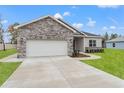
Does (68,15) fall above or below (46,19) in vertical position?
above

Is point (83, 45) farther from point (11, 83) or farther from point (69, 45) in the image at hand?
point (11, 83)

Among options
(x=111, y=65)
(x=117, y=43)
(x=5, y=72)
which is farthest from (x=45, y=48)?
(x=117, y=43)

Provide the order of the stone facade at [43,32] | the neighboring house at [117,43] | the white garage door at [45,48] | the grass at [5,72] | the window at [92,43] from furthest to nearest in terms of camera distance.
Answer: the neighboring house at [117,43], the window at [92,43], the white garage door at [45,48], the stone facade at [43,32], the grass at [5,72]

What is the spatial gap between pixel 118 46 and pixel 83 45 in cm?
1742

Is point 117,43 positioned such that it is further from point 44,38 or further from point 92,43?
point 44,38

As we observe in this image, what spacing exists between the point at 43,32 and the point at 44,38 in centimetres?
62

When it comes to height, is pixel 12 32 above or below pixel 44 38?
above

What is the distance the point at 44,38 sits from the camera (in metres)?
21.3

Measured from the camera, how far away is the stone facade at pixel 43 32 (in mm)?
20672

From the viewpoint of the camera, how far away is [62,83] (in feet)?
27.4

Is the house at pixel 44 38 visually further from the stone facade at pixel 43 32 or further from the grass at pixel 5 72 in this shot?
the grass at pixel 5 72

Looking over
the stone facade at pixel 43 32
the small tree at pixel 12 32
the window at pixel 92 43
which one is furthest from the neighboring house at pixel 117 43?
the small tree at pixel 12 32

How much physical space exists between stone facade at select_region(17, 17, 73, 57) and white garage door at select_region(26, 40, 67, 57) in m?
0.41
